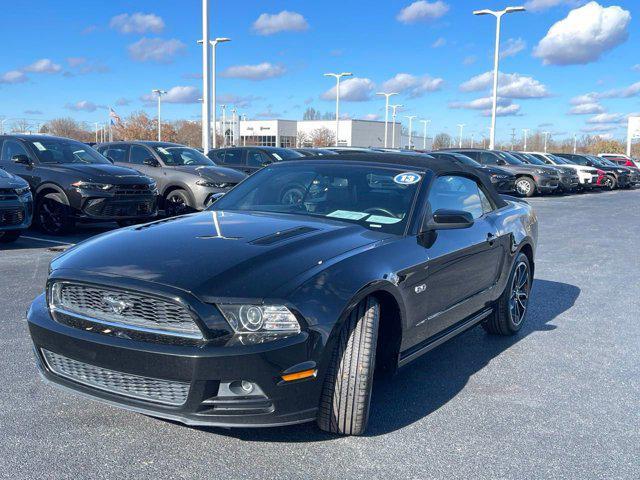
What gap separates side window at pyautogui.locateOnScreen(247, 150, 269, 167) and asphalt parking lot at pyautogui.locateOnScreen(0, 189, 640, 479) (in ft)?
38.3

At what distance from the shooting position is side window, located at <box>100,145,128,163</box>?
1412 centimetres

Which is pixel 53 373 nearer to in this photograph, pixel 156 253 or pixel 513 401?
pixel 156 253

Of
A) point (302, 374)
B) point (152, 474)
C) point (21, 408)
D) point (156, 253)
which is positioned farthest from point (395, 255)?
point (21, 408)

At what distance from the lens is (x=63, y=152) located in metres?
11.6

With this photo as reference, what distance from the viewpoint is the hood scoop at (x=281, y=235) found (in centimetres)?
361

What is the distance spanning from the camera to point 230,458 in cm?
317

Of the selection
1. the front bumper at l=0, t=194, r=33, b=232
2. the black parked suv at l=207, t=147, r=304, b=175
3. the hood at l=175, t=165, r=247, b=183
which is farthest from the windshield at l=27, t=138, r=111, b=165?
the black parked suv at l=207, t=147, r=304, b=175

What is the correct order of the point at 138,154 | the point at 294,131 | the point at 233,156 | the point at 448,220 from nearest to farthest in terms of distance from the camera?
1. the point at 448,220
2. the point at 138,154
3. the point at 233,156
4. the point at 294,131

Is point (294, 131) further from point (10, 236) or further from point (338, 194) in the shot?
point (338, 194)

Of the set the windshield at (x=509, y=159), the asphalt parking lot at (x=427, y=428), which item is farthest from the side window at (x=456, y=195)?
the windshield at (x=509, y=159)

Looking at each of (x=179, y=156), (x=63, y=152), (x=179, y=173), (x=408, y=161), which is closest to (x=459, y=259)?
(x=408, y=161)

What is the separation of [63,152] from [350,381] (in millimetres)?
9782

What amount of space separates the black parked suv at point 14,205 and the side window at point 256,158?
8238mm

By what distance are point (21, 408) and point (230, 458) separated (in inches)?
53.1
